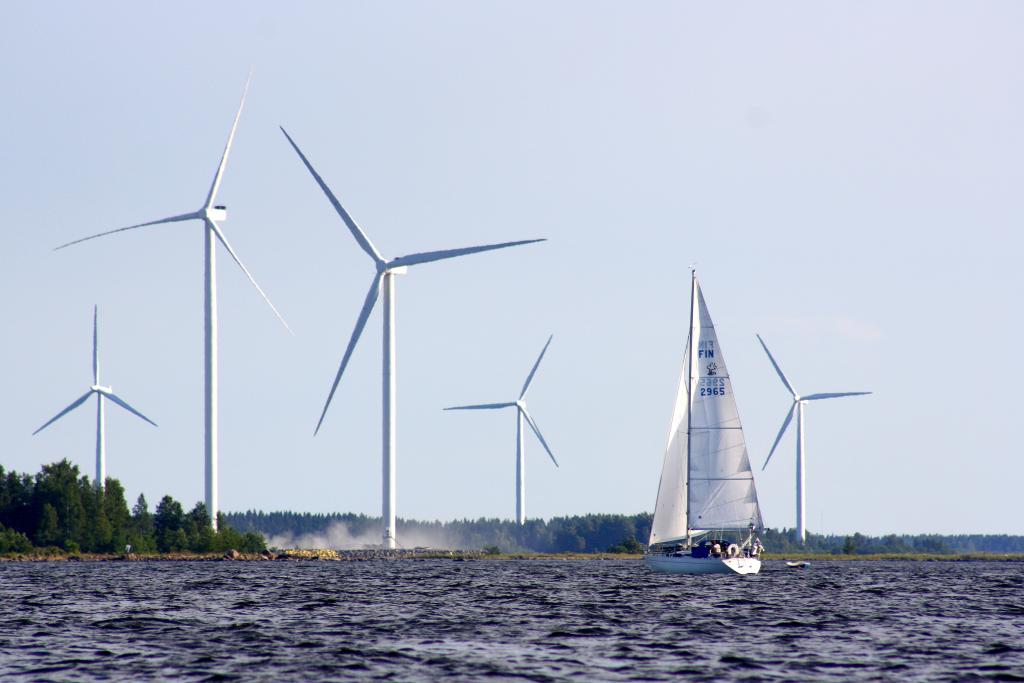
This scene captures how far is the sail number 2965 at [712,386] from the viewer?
11000cm

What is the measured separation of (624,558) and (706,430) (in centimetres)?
9102

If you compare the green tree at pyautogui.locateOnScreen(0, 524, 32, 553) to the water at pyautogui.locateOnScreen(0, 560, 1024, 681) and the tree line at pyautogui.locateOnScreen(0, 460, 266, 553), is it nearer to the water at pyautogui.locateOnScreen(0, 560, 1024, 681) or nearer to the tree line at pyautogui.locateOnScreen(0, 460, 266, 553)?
the tree line at pyautogui.locateOnScreen(0, 460, 266, 553)

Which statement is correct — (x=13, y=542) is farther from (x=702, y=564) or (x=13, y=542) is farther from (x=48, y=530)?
(x=702, y=564)

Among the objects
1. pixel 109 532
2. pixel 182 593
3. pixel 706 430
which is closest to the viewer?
pixel 182 593

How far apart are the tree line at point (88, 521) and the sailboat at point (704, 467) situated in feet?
241

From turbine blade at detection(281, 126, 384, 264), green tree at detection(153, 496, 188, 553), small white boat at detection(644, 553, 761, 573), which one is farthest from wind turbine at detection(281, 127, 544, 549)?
small white boat at detection(644, 553, 761, 573)

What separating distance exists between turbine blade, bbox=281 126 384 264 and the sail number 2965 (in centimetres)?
5201

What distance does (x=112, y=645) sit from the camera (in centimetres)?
5528

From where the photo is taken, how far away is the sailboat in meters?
110

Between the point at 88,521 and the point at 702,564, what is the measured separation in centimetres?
8757

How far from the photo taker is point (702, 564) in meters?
109

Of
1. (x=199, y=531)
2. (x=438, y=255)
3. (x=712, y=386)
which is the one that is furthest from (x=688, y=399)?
(x=199, y=531)

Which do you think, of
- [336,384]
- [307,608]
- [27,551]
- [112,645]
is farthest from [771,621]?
[27,551]

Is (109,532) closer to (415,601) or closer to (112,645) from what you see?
(415,601)
